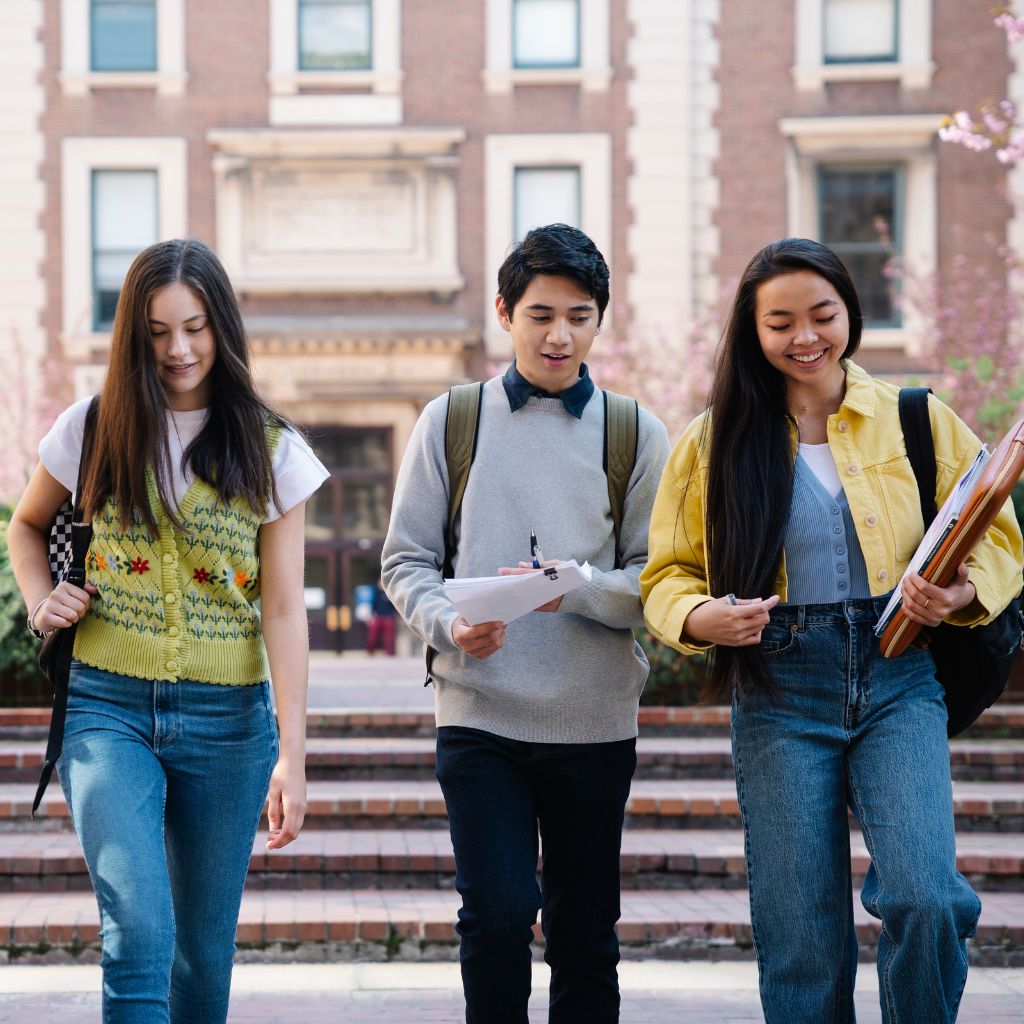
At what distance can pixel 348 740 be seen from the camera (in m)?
9.03

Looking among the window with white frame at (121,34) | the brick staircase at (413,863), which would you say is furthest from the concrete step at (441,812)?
the window with white frame at (121,34)

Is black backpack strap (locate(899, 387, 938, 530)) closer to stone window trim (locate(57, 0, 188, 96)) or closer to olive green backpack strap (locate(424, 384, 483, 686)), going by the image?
olive green backpack strap (locate(424, 384, 483, 686))

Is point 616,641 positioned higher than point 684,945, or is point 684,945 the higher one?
point 616,641

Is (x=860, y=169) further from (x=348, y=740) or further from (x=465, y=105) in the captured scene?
(x=348, y=740)

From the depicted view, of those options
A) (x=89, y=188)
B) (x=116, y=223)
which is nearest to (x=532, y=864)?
(x=116, y=223)

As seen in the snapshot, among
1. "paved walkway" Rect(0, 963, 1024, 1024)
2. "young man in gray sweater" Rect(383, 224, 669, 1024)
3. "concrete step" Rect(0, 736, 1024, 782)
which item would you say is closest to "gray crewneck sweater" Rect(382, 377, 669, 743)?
"young man in gray sweater" Rect(383, 224, 669, 1024)

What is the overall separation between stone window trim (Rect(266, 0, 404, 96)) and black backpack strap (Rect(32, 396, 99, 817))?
17.7 meters

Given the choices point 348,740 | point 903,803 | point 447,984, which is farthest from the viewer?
point 348,740

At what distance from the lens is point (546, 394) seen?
3.65 metres

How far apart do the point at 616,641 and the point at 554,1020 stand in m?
0.84

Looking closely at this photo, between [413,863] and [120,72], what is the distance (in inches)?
626

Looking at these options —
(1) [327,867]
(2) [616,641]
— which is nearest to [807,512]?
(2) [616,641]

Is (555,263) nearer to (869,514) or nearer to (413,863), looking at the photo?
(869,514)

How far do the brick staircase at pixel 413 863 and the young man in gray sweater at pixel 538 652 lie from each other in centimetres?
263
